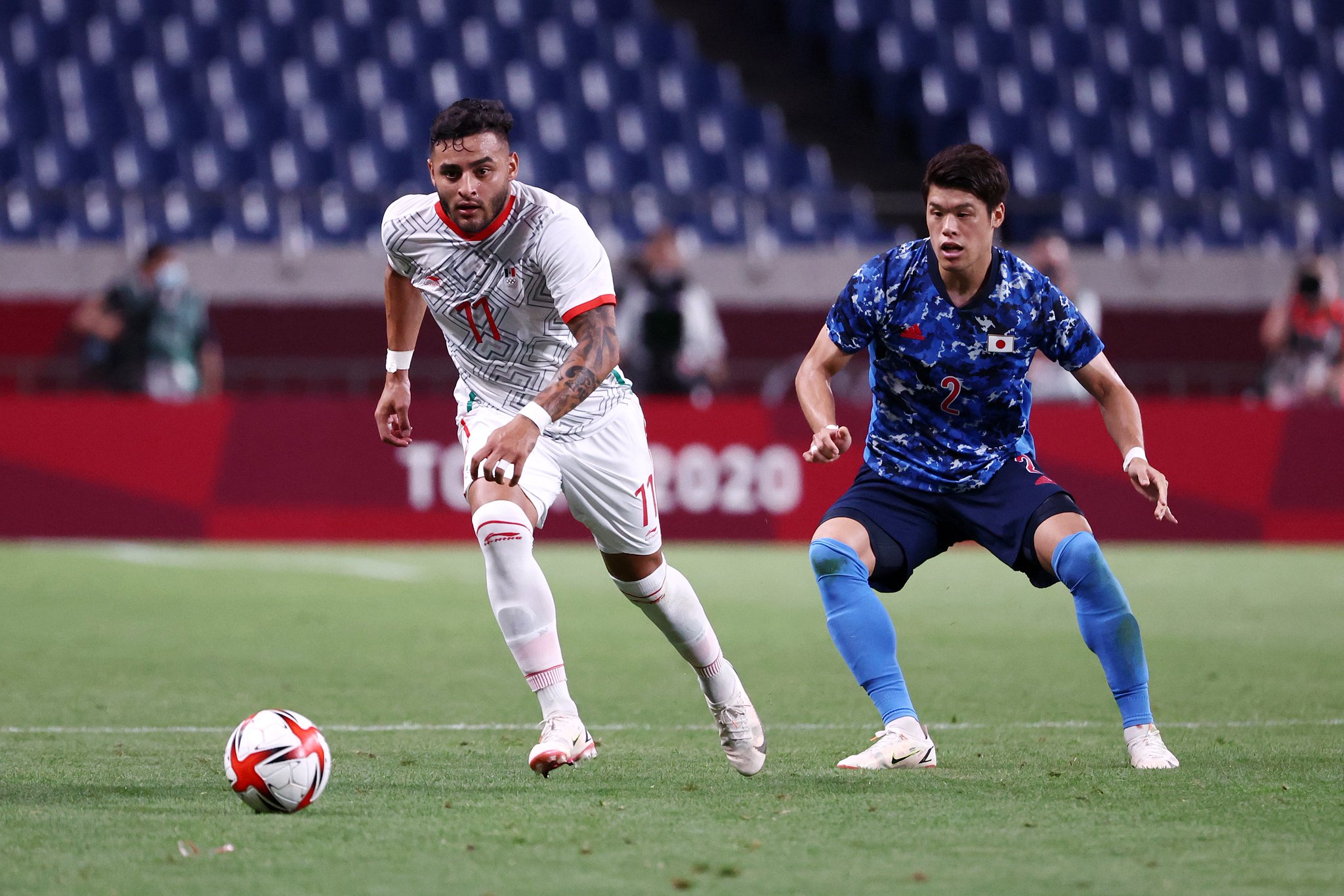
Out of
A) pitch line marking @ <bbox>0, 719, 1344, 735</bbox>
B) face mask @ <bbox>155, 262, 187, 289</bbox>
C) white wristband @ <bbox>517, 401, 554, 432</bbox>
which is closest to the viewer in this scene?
white wristband @ <bbox>517, 401, 554, 432</bbox>

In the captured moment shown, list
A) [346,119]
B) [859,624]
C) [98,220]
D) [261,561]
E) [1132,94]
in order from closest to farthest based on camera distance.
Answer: [859,624] < [261,561] < [98,220] < [346,119] < [1132,94]

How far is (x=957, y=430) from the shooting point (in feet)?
18.9

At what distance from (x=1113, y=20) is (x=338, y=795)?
59.1 ft

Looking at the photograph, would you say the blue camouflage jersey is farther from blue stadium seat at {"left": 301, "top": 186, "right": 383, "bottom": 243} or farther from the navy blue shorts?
blue stadium seat at {"left": 301, "top": 186, "right": 383, "bottom": 243}

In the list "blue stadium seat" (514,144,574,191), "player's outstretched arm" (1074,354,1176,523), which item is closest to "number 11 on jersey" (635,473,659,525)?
"player's outstretched arm" (1074,354,1176,523)

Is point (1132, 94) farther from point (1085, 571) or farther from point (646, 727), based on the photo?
point (1085, 571)

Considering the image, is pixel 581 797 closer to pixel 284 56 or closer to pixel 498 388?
pixel 498 388

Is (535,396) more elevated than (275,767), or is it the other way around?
(535,396)

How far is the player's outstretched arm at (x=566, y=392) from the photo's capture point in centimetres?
502

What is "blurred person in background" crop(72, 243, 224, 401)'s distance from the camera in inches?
581

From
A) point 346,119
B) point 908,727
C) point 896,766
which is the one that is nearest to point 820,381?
point 908,727

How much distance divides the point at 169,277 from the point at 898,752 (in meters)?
10.7

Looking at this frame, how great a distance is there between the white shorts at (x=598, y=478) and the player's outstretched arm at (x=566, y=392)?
7.5 inches

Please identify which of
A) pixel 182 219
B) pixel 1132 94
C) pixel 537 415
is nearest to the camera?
pixel 537 415
